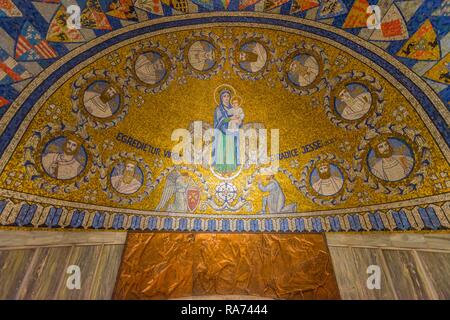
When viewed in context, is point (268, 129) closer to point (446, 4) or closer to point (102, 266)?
point (446, 4)

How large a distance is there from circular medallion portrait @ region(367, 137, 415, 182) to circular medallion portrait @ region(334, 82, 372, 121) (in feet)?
2.41

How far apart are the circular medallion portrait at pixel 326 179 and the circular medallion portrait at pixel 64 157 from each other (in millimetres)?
5540

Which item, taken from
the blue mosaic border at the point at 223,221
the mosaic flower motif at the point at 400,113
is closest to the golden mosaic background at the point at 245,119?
the mosaic flower motif at the point at 400,113

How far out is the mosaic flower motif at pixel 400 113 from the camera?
177 inches

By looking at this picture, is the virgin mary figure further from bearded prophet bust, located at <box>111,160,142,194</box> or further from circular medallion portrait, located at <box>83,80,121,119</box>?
circular medallion portrait, located at <box>83,80,121,119</box>

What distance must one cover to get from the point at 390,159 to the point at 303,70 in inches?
108

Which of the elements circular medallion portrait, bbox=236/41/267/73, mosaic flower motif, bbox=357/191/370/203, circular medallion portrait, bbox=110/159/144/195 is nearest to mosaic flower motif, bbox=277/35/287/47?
circular medallion portrait, bbox=236/41/267/73

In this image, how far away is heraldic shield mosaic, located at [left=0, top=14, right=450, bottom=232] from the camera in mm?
4344

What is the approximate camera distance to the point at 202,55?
211 inches

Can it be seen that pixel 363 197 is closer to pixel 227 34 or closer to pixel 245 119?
pixel 245 119

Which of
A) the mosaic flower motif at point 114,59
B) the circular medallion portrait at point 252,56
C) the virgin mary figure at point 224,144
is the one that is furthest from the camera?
the virgin mary figure at point 224,144

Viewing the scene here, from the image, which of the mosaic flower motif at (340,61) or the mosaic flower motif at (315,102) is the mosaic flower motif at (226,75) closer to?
the mosaic flower motif at (315,102)

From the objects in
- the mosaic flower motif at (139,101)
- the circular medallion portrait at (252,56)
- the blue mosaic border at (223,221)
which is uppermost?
the circular medallion portrait at (252,56)
